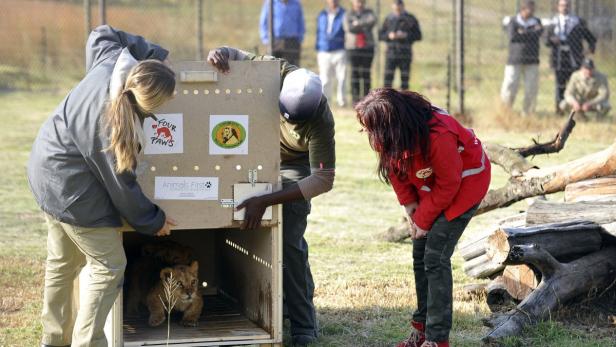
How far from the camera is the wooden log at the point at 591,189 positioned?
24.1 feet

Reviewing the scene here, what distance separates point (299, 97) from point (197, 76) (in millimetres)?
568

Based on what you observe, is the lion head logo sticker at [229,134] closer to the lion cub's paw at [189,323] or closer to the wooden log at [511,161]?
the lion cub's paw at [189,323]

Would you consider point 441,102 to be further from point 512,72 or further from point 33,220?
point 33,220

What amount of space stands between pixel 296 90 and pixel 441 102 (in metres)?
13.2

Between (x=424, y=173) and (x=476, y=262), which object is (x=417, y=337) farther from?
(x=476, y=262)

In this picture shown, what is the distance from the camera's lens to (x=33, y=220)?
1006cm

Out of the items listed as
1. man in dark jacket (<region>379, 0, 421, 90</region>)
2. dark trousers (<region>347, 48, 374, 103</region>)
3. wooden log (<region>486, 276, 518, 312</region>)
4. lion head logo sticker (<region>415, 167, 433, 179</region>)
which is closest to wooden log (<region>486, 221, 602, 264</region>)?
wooden log (<region>486, 276, 518, 312</region>)

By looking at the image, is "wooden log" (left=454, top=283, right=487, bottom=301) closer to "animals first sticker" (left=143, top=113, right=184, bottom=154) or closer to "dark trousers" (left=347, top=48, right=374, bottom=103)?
"animals first sticker" (left=143, top=113, right=184, bottom=154)

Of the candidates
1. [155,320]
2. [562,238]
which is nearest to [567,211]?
[562,238]

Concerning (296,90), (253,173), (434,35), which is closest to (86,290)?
(253,173)

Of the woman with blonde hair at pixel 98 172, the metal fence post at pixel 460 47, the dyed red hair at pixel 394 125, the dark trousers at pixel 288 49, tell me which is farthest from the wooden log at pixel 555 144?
the dark trousers at pixel 288 49

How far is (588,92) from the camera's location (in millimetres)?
16156

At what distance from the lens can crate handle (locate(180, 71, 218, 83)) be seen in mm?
5359

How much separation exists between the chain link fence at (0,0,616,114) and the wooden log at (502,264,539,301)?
9.77 m
